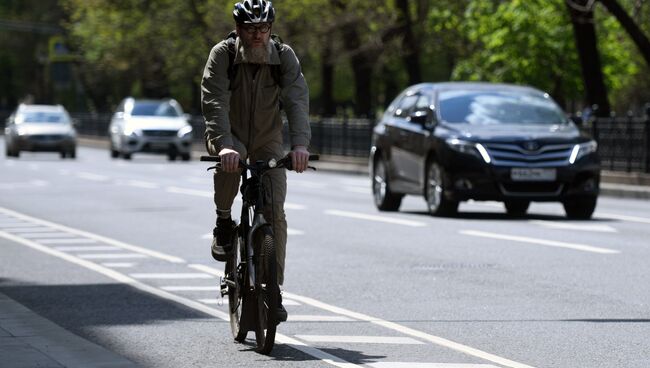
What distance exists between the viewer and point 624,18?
3253 centimetres

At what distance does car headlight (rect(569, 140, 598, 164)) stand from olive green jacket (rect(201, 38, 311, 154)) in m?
11.1

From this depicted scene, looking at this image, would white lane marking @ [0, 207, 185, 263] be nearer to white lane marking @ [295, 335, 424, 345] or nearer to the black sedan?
the black sedan

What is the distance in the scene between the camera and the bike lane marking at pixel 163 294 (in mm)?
8316

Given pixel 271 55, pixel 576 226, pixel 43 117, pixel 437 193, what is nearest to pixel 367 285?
pixel 271 55

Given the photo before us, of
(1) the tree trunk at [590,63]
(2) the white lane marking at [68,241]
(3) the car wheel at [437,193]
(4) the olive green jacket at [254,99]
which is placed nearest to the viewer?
(4) the olive green jacket at [254,99]

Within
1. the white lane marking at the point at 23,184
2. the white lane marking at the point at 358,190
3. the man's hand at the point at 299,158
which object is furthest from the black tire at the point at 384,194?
the man's hand at the point at 299,158

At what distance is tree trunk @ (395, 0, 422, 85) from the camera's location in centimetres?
4406

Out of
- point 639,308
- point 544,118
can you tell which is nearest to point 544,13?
point 544,118

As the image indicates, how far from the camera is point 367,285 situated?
1213 centimetres

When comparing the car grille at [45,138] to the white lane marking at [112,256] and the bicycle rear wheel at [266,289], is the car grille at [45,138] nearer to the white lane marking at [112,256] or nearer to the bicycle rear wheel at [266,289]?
the white lane marking at [112,256]

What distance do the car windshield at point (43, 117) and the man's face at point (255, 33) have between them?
42013mm

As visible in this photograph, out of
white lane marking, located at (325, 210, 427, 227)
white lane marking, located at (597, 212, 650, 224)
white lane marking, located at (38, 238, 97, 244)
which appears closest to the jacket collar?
white lane marking, located at (38, 238, 97, 244)

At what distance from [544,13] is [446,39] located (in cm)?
944

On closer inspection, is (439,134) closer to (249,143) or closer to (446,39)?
(249,143)
